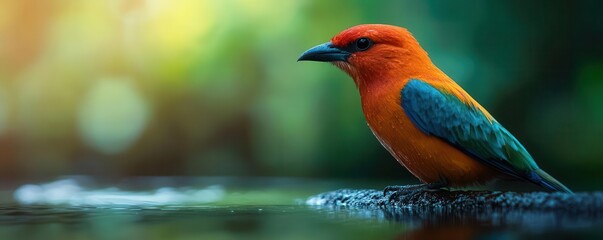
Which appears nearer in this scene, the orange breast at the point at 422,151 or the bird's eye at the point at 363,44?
the orange breast at the point at 422,151

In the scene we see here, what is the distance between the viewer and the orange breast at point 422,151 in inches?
159

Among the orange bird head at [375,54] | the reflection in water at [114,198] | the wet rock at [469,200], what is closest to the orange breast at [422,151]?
the wet rock at [469,200]

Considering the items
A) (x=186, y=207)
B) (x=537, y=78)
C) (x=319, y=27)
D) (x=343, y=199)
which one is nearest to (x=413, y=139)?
(x=343, y=199)

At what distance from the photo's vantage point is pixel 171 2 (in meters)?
10.1

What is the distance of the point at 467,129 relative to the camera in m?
4.12

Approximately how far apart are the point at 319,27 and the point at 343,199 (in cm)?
505

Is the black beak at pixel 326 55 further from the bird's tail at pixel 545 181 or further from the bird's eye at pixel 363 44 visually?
the bird's tail at pixel 545 181

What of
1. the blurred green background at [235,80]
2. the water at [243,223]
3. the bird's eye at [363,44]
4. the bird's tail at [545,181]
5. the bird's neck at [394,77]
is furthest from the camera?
the blurred green background at [235,80]

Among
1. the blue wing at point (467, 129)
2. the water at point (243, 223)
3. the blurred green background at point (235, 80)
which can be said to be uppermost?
the blurred green background at point (235, 80)

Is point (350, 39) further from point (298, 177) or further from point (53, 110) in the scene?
point (53, 110)

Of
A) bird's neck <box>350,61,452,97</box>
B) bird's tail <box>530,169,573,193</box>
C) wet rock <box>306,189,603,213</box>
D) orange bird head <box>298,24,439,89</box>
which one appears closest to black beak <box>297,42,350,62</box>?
orange bird head <box>298,24,439,89</box>

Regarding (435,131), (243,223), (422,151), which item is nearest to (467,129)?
(435,131)

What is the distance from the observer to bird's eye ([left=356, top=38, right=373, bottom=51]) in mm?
4516

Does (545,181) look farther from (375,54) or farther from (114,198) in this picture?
(114,198)
